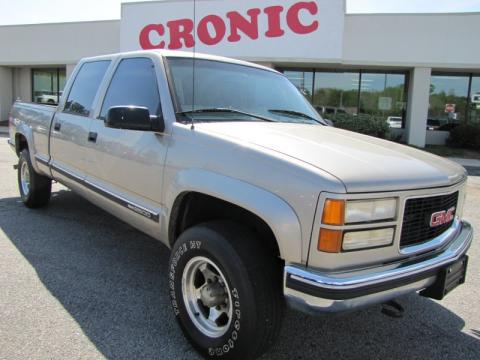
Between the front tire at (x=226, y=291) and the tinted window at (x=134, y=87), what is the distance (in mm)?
1168

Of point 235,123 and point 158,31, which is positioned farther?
point 158,31

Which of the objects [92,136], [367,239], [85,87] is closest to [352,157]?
[367,239]

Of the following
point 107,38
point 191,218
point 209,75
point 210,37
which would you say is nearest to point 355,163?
point 191,218

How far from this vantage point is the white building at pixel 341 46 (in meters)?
16.8

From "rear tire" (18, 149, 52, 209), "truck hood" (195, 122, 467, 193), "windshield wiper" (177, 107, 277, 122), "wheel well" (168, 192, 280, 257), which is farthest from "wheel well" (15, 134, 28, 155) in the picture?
"truck hood" (195, 122, 467, 193)

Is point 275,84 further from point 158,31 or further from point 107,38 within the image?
point 107,38

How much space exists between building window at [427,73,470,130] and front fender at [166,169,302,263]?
18.4 metres

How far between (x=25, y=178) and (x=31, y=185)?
437mm

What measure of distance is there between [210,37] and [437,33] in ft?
27.6

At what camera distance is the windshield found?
340 cm

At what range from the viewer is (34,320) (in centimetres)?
326

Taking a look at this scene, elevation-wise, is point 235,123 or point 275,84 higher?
point 275,84

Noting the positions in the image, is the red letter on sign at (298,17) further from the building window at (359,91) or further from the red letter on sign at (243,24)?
the building window at (359,91)

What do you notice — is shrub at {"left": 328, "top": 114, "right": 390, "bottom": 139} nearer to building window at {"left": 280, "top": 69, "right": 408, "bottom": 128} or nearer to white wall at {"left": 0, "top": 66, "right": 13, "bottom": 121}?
building window at {"left": 280, "top": 69, "right": 408, "bottom": 128}
